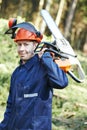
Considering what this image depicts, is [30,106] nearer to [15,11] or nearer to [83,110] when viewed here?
[83,110]

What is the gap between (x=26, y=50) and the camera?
449 centimetres

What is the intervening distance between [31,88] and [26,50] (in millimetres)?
397

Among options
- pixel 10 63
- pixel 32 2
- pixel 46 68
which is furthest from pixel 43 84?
pixel 32 2

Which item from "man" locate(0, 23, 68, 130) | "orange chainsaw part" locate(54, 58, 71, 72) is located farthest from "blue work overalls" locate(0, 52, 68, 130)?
"orange chainsaw part" locate(54, 58, 71, 72)

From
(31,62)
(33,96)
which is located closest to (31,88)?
(33,96)

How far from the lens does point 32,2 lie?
42.7 m

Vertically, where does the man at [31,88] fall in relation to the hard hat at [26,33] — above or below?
below

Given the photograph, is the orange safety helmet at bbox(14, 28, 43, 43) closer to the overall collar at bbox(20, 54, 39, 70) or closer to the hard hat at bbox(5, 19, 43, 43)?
the hard hat at bbox(5, 19, 43, 43)

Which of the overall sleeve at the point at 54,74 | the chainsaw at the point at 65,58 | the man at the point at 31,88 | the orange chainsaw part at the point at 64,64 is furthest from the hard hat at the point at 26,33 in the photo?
the orange chainsaw part at the point at 64,64

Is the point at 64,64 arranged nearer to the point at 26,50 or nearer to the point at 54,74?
the point at 54,74

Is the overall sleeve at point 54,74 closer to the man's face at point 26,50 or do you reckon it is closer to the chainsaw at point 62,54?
the chainsaw at point 62,54

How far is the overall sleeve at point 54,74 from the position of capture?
167 inches

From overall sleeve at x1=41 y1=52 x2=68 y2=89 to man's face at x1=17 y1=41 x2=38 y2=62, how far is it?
0.81ft

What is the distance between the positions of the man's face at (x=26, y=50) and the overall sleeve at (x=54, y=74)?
0.81ft
